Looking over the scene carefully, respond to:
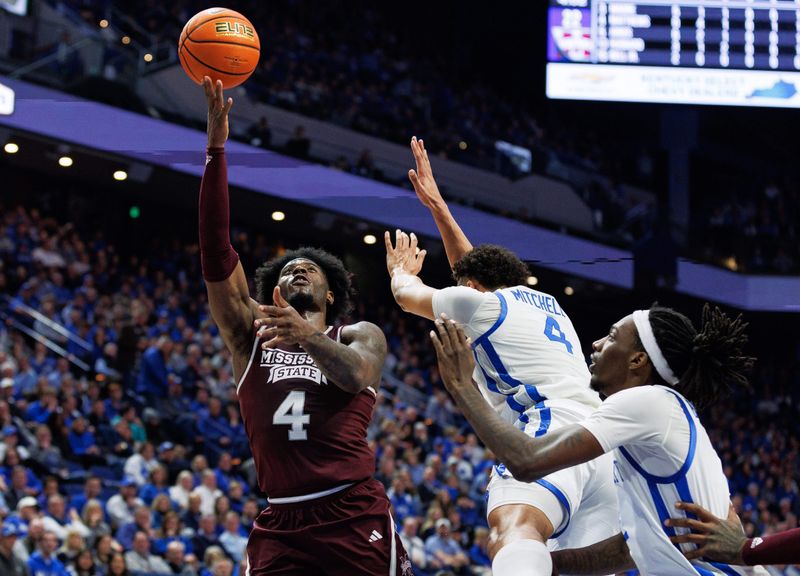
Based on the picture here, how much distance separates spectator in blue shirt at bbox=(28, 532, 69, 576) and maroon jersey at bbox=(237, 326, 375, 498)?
5.59 m

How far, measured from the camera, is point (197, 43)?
18.6ft

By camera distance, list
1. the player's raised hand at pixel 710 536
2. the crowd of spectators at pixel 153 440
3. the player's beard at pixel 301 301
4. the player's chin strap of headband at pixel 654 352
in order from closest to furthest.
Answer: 1. the player's raised hand at pixel 710 536
2. the player's chin strap of headband at pixel 654 352
3. the player's beard at pixel 301 301
4. the crowd of spectators at pixel 153 440

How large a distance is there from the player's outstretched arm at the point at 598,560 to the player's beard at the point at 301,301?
1.58 m

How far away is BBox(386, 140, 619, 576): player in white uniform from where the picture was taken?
4559mm

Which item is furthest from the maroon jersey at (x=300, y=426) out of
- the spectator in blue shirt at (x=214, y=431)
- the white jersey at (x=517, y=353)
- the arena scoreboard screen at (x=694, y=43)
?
the arena scoreboard screen at (x=694, y=43)

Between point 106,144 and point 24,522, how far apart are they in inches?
337

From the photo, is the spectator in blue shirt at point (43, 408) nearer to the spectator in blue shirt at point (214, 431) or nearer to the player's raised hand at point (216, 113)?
the spectator in blue shirt at point (214, 431)

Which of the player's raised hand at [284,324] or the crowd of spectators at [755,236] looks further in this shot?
the crowd of spectators at [755,236]

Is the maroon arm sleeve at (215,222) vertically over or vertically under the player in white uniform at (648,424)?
over

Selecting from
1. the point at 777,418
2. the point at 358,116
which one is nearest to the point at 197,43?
the point at 358,116

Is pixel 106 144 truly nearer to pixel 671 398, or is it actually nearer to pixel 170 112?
pixel 170 112

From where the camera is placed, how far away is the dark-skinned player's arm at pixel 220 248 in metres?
4.73

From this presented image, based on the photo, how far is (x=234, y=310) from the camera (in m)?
4.84

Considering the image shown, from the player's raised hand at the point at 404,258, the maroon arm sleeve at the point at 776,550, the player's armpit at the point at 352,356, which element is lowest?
the maroon arm sleeve at the point at 776,550
